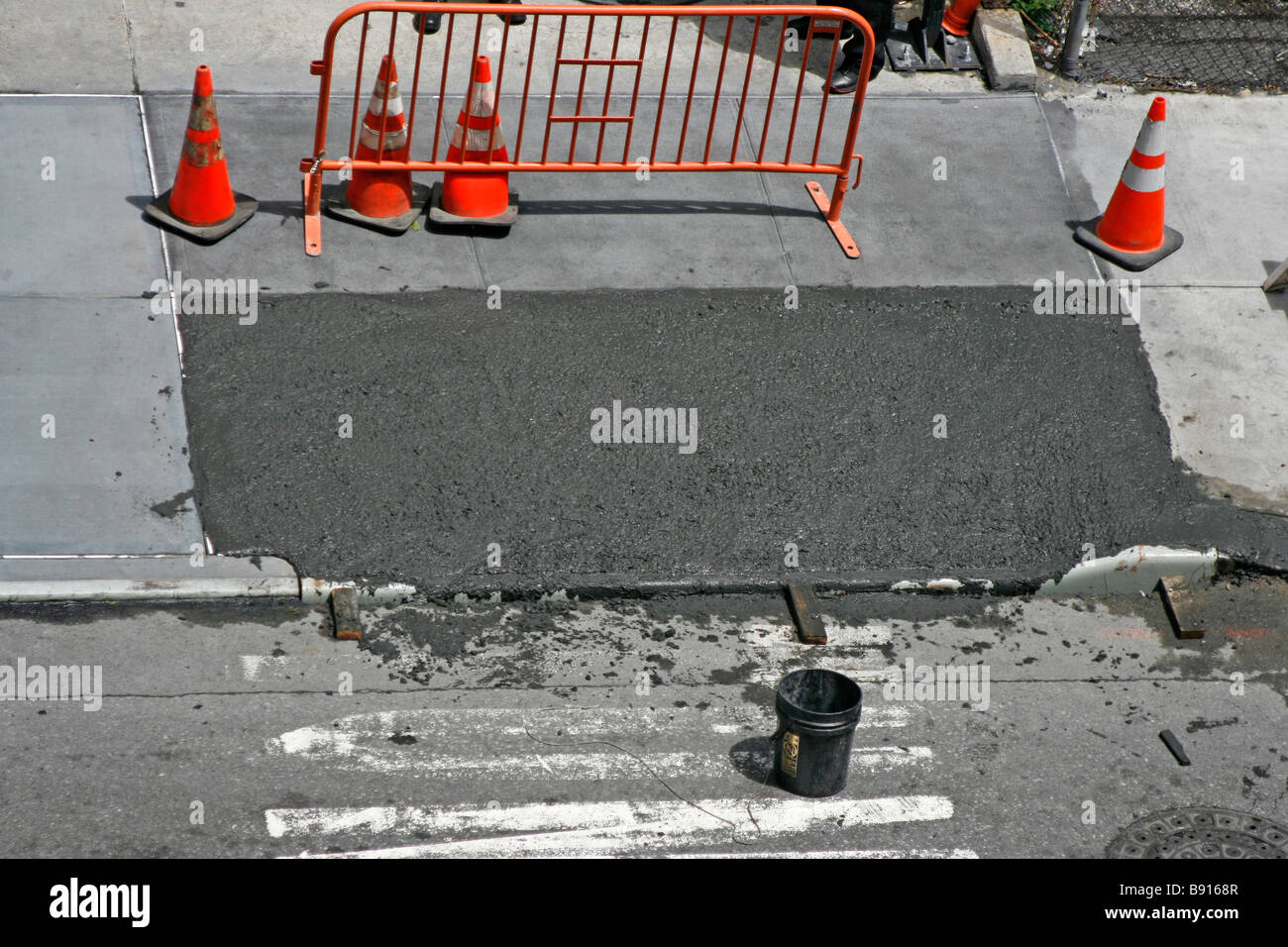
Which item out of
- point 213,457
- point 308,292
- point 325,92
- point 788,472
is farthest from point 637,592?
point 325,92

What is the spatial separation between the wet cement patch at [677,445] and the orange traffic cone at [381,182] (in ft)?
2.50

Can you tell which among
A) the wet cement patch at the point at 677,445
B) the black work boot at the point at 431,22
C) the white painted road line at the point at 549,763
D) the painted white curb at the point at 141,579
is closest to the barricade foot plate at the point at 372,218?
the wet cement patch at the point at 677,445

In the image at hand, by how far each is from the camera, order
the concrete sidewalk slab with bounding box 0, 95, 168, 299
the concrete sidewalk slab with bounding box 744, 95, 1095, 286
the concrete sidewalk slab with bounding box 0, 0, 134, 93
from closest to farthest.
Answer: the concrete sidewalk slab with bounding box 0, 95, 168, 299, the concrete sidewalk slab with bounding box 744, 95, 1095, 286, the concrete sidewalk slab with bounding box 0, 0, 134, 93

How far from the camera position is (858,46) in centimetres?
1002

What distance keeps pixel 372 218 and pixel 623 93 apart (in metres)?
2.22

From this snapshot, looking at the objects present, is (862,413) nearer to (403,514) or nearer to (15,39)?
(403,514)

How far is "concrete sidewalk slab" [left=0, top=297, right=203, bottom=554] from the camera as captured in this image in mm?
6453

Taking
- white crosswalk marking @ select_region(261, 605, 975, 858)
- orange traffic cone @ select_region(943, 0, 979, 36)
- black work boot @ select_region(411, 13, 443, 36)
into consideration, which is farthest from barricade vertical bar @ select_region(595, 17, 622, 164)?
white crosswalk marking @ select_region(261, 605, 975, 858)

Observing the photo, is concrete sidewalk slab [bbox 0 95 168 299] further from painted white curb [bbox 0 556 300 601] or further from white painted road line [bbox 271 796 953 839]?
white painted road line [bbox 271 796 953 839]

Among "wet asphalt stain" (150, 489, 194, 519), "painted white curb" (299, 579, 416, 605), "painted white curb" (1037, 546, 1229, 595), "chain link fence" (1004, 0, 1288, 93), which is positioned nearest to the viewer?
"painted white curb" (299, 579, 416, 605)

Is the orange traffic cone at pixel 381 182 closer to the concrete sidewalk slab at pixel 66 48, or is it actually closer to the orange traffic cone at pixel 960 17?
the concrete sidewalk slab at pixel 66 48

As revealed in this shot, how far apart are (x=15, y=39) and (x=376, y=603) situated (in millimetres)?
5451
